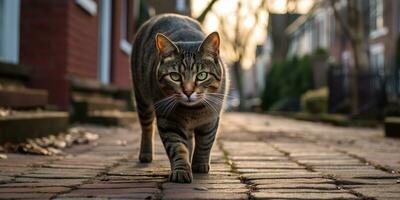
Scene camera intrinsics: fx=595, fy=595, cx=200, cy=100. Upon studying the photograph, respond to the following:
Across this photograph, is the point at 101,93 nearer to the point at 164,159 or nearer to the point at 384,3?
the point at 164,159

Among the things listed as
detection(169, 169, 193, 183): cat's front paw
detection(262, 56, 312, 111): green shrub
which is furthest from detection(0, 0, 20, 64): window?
detection(262, 56, 312, 111): green shrub

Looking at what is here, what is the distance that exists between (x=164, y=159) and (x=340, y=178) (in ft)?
5.99

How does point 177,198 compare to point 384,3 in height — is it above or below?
below

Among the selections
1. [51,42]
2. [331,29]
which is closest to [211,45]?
[51,42]

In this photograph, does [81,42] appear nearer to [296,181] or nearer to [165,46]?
[165,46]

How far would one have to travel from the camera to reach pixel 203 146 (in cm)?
435

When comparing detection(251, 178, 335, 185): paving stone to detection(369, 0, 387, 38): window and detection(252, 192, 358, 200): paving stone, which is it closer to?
detection(252, 192, 358, 200): paving stone

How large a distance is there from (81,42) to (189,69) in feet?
19.6

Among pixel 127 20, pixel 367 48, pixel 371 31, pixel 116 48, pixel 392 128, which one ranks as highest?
pixel 371 31

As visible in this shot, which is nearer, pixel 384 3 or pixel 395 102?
pixel 395 102

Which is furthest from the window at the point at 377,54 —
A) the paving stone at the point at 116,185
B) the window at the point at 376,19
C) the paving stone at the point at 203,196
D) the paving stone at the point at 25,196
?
the paving stone at the point at 25,196

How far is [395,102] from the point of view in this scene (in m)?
14.2

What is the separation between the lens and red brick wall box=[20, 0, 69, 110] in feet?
27.5

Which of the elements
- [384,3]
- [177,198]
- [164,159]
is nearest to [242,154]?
[164,159]
